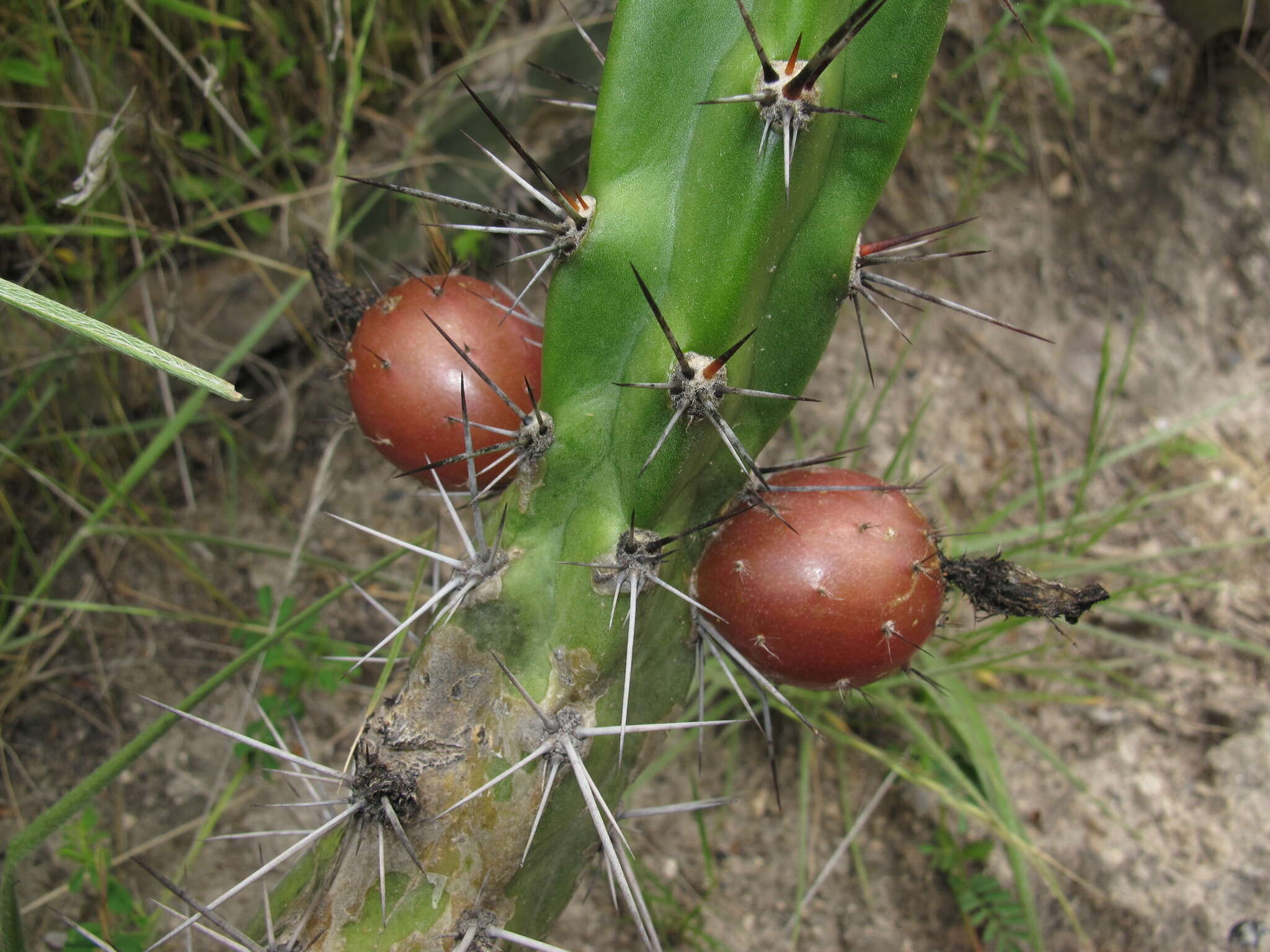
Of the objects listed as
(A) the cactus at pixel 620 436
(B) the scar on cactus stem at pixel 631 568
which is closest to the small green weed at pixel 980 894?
(A) the cactus at pixel 620 436

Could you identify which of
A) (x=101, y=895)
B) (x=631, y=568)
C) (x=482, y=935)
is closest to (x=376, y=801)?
(x=482, y=935)

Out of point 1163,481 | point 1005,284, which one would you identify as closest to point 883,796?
point 1163,481

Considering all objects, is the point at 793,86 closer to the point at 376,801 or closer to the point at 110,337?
the point at 110,337

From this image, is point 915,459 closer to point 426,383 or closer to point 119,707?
point 426,383

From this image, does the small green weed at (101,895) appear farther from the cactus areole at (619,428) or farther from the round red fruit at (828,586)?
the round red fruit at (828,586)

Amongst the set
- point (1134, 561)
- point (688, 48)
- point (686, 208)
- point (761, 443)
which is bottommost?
point (1134, 561)
